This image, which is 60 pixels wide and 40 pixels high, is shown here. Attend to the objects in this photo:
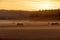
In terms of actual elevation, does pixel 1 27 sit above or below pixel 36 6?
below

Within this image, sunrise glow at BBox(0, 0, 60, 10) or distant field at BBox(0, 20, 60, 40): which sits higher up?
sunrise glow at BBox(0, 0, 60, 10)

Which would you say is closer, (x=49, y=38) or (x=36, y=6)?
(x=36, y=6)

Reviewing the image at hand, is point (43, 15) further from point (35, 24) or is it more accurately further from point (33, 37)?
point (33, 37)

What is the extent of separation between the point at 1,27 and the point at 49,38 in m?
0.33

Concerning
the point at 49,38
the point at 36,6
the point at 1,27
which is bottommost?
the point at 49,38

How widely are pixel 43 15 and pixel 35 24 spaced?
84mm

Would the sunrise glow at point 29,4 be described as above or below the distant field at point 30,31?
above

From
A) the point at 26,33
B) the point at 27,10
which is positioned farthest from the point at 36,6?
the point at 26,33

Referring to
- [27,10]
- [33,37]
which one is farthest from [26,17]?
[33,37]

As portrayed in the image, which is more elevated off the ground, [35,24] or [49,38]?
[35,24]

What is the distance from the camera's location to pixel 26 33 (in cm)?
96

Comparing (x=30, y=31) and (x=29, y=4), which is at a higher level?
(x=29, y=4)

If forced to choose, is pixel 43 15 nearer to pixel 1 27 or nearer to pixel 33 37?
pixel 33 37

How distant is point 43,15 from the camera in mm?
879
